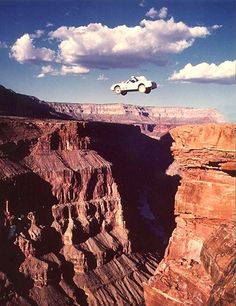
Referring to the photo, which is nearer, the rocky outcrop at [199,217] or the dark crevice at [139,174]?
the rocky outcrop at [199,217]

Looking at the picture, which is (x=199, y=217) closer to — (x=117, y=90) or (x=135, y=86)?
(x=135, y=86)

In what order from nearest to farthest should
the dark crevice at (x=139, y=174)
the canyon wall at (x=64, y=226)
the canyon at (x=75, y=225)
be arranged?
the canyon at (x=75, y=225) < the canyon wall at (x=64, y=226) < the dark crevice at (x=139, y=174)

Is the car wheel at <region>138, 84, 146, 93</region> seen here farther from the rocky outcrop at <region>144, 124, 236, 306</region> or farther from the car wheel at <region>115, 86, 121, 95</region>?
the rocky outcrop at <region>144, 124, 236, 306</region>

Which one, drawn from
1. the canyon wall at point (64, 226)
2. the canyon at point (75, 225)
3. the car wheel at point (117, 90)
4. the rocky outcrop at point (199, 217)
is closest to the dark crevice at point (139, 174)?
the canyon at point (75, 225)

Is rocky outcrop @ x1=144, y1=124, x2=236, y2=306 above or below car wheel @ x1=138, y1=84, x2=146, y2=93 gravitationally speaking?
below

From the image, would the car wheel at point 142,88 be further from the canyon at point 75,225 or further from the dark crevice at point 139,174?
the dark crevice at point 139,174

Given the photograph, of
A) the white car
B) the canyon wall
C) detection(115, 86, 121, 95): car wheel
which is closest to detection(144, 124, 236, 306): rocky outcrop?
the white car

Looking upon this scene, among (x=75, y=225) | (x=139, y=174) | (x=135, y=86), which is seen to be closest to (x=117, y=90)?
(x=135, y=86)

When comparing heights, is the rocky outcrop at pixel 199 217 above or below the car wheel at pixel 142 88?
below
